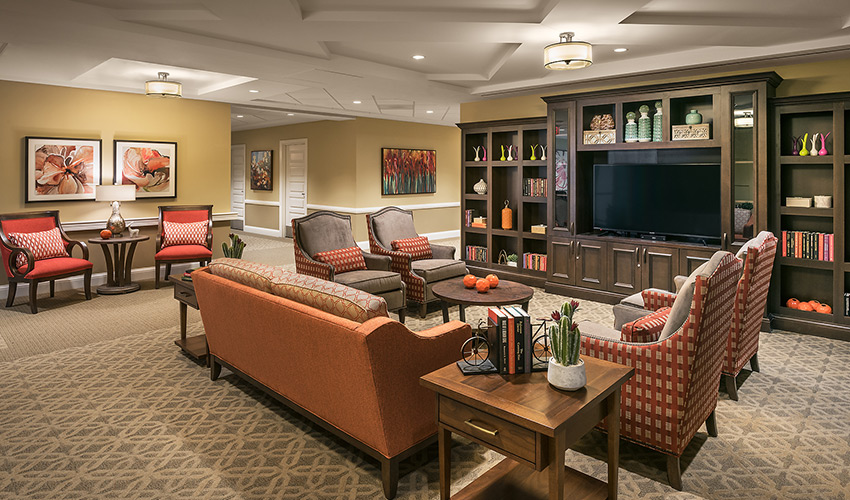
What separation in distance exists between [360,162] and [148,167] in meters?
3.68

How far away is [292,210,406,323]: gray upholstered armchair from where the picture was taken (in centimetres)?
476

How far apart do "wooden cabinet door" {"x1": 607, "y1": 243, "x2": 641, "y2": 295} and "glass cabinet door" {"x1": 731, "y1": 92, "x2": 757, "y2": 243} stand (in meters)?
0.92

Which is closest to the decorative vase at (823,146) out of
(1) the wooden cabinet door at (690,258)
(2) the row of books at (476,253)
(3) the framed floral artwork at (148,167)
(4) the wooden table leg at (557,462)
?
(1) the wooden cabinet door at (690,258)

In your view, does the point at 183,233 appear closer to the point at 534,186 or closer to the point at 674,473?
the point at 534,186

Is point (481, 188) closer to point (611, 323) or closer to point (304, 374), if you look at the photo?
point (611, 323)

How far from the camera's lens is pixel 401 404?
2.21m

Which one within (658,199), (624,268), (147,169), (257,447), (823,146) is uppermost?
(147,169)

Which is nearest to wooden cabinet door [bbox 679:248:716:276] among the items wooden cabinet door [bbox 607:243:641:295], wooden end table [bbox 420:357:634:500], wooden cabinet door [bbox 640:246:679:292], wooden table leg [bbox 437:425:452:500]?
wooden cabinet door [bbox 640:246:679:292]

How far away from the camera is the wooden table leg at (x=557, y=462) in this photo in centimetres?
165

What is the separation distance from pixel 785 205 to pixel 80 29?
234 inches

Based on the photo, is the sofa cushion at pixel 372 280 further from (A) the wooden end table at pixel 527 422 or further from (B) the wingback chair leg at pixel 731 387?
(B) the wingback chair leg at pixel 731 387

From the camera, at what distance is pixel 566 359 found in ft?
6.10

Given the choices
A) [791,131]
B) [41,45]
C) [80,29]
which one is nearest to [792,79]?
[791,131]

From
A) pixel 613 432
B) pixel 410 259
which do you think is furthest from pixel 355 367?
pixel 410 259
